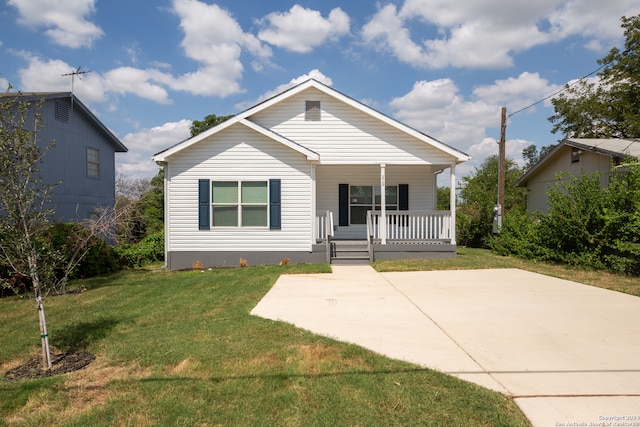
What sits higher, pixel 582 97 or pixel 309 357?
pixel 582 97

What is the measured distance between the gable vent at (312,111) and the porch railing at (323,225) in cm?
316

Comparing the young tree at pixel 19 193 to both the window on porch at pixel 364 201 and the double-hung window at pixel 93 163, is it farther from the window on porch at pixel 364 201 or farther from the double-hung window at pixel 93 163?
the double-hung window at pixel 93 163

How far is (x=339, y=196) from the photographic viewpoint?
14773mm

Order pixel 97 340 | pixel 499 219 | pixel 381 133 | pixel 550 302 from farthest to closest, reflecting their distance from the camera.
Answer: pixel 499 219, pixel 381 133, pixel 550 302, pixel 97 340

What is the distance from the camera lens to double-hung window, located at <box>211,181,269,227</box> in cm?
1230

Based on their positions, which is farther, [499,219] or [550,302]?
[499,219]

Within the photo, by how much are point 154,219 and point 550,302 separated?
1942cm

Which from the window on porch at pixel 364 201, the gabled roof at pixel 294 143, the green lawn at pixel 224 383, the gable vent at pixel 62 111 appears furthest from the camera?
the gable vent at pixel 62 111

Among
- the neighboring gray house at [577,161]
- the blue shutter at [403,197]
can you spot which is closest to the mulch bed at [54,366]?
the blue shutter at [403,197]

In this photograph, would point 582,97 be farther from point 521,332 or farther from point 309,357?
point 309,357

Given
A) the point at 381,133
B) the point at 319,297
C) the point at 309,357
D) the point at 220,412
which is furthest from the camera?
the point at 381,133

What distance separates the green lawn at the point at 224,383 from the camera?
317cm

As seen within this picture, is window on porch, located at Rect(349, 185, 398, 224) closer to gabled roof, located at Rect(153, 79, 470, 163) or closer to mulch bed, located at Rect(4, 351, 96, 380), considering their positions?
gabled roof, located at Rect(153, 79, 470, 163)

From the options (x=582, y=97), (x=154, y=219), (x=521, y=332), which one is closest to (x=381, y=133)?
(x=521, y=332)
